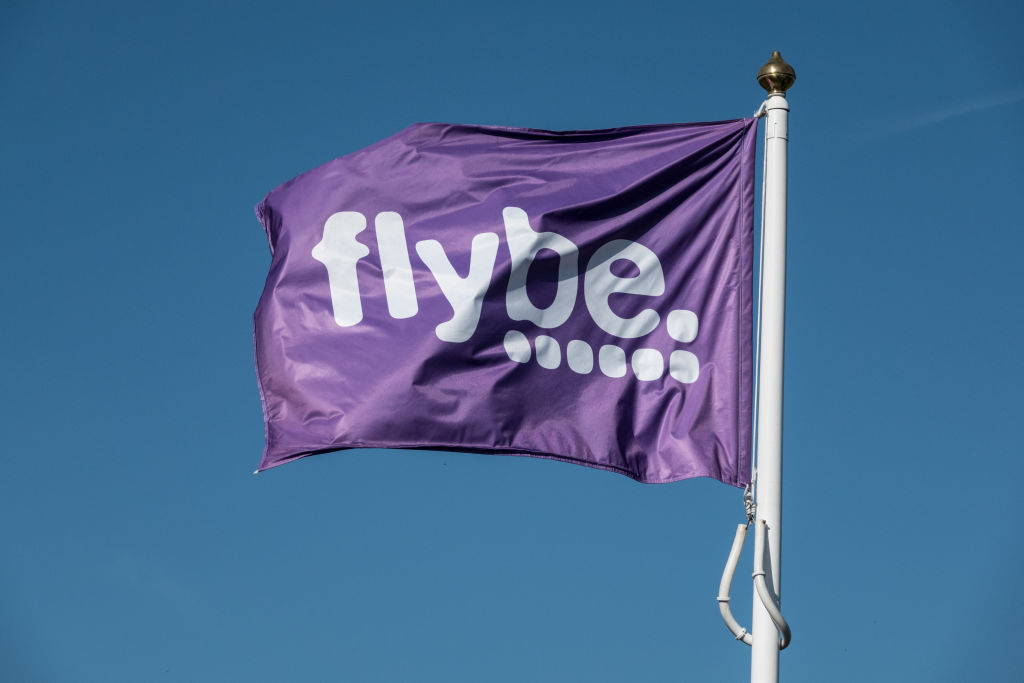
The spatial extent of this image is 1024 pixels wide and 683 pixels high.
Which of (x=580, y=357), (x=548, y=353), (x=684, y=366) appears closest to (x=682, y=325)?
(x=684, y=366)

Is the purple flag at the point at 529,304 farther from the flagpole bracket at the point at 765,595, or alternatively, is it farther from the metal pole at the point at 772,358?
the flagpole bracket at the point at 765,595

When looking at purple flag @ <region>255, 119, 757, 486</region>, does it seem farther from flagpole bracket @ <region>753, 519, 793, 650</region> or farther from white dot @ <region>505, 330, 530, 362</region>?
flagpole bracket @ <region>753, 519, 793, 650</region>

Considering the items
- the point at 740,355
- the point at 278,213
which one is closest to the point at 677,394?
the point at 740,355

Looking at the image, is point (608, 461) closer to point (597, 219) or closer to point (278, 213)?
point (597, 219)

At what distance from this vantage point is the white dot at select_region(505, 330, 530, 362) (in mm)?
9656

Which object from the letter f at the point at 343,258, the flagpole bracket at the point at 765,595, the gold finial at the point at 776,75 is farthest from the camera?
the letter f at the point at 343,258

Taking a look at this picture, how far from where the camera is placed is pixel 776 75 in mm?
9219

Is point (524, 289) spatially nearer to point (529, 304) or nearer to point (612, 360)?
point (529, 304)

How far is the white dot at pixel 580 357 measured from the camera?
9.54m

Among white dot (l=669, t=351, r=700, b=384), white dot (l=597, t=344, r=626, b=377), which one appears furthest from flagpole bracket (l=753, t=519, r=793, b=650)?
white dot (l=597, t=344, r=626, b=377)

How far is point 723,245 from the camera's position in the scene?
9578 millimetres

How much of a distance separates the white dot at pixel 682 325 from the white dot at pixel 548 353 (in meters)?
0.77

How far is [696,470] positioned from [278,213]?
4.20 metres

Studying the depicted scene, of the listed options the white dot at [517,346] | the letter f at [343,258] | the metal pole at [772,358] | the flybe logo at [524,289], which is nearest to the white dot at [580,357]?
the flybe logo at [524,289]
